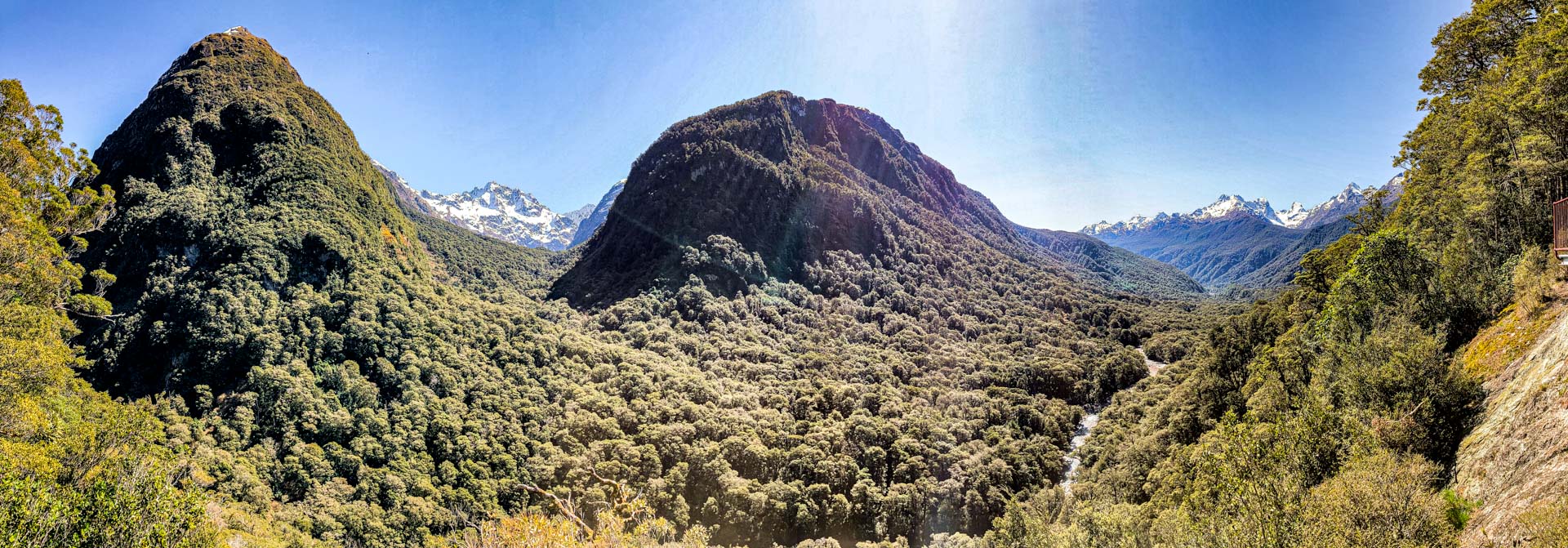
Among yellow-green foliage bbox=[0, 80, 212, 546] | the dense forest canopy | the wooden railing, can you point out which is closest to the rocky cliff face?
the dense forest canopy

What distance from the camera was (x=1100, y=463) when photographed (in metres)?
70.6

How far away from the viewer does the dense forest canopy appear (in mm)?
23875

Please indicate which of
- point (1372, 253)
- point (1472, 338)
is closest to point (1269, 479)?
point (1472, 338)

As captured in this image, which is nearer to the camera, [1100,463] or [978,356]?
[1100,463]

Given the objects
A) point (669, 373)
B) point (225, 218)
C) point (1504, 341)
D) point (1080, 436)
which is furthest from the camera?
point (669, 373)

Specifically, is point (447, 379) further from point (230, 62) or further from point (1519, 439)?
point (1519, 439)

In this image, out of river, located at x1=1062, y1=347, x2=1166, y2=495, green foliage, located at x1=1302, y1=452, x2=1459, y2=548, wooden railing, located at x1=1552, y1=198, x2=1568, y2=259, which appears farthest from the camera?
river, located at x1=1062, y1=347, x2=1166, y2=495

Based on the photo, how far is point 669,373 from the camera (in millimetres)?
107875

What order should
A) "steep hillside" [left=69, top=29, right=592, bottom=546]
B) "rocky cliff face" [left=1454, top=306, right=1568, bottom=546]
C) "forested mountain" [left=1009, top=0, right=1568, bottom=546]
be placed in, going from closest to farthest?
"rocky cliff face" [left=1454, top=306, right=1568, bottom=546], "forested mountain" [left=1009, top=0, right=1568, bottom=546], "steep hillside" [left=69, top=29, right=592, bottom=546]

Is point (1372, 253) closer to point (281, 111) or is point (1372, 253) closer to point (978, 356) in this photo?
point (978, 356)

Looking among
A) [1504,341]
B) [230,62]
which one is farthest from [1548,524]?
[230,62]

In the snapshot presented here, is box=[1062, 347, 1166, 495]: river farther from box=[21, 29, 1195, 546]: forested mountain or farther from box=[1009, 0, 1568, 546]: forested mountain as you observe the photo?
box=[1009, 0, 1568, 546]: forested mountain

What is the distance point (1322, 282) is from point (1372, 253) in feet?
95.7

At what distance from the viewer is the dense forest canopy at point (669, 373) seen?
23.9m
